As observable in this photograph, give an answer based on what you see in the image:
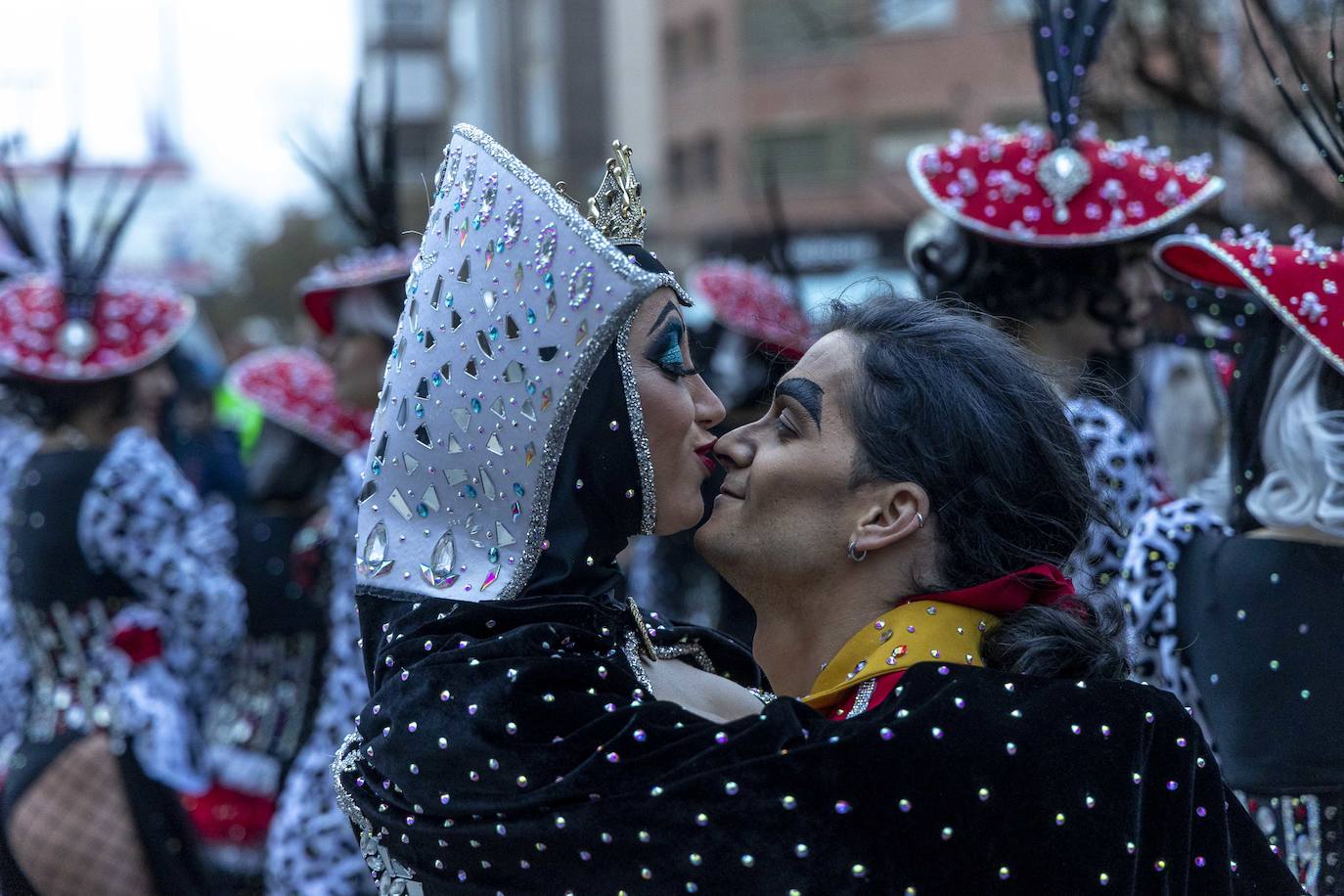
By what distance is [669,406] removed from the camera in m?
1.94

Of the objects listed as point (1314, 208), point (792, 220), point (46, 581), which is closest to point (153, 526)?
point (46, 581)

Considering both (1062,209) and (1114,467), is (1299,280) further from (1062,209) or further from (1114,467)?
(1062,209)

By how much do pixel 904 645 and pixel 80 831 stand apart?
2.81m

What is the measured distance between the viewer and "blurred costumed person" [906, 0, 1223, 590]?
352 centimetres

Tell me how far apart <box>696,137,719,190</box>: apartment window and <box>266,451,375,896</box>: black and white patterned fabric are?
23380mm

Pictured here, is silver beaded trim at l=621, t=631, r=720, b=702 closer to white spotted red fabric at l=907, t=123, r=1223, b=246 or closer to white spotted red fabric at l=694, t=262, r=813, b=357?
white spotted red fabric at l=907, t=123, r=1223, b=246

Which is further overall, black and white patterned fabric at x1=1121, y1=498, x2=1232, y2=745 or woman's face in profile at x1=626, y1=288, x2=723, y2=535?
black and white patterned fabric at x1=1121, y1=498, x2=1232, y2=745

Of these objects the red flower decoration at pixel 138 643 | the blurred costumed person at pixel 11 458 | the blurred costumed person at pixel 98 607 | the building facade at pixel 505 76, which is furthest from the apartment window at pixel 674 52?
the red flower decoration at pixel 138 643

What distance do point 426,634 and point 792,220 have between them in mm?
23568

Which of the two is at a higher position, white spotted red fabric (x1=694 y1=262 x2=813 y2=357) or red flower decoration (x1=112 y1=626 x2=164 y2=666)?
white spotted red fabric (x1=694 y1=262 x2=813 y2=357)

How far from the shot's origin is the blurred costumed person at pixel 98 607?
156 inches

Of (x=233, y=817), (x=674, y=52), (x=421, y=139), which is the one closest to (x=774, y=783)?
(x=233, y=817)

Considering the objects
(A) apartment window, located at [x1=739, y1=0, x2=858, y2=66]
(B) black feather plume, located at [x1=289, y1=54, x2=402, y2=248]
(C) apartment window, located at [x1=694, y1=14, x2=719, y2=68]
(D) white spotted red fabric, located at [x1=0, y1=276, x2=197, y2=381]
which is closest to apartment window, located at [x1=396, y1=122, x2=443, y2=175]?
(C) apartment window, located at [x1=694, y1=14, x2=719, y2=68]

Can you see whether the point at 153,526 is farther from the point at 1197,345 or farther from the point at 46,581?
the point at 1197,345
